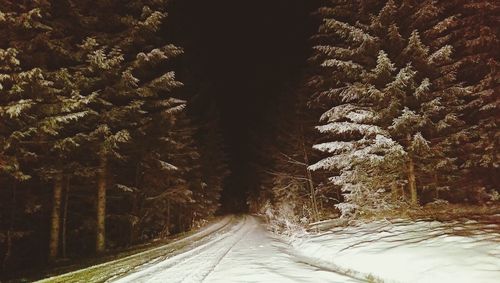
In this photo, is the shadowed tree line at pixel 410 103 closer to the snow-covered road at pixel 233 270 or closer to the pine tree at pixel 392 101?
the pine tree at pixel 392 101

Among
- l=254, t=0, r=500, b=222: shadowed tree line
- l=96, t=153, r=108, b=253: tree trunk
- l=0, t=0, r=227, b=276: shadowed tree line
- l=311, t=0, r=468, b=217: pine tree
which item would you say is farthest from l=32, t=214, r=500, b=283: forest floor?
l=0, t=0, r=227, b=276: shadowed tree line

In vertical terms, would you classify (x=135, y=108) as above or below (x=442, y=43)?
below

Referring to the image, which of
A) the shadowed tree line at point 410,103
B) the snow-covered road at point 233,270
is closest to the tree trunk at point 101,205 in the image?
the snow-covered road at point 233,270

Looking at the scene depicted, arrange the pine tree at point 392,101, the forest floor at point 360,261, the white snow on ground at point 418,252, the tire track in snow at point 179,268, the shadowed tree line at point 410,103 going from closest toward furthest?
the white snow on ground at point 418,252 < the forest floor at point 360,261 < the tire track in snow at point 179,268 < the pine tree at point 392,101 < the shadowed tree line at point 410,103

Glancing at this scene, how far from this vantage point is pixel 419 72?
17.0 metres

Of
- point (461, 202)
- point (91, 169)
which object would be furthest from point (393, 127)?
point (91, 169)

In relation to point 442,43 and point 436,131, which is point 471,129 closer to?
point 436,131

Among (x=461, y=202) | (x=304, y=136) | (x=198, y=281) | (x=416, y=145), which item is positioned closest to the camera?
(x=198, y=281)

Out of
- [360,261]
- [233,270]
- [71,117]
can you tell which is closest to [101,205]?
[71,117]

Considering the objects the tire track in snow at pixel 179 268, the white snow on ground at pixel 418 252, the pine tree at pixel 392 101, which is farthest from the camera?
the pine tree at pixel 392 101

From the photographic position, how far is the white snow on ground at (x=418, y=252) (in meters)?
8.04

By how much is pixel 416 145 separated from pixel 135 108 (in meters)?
12.3

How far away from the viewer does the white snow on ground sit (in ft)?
26.4

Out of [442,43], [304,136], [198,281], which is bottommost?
[198,281]
